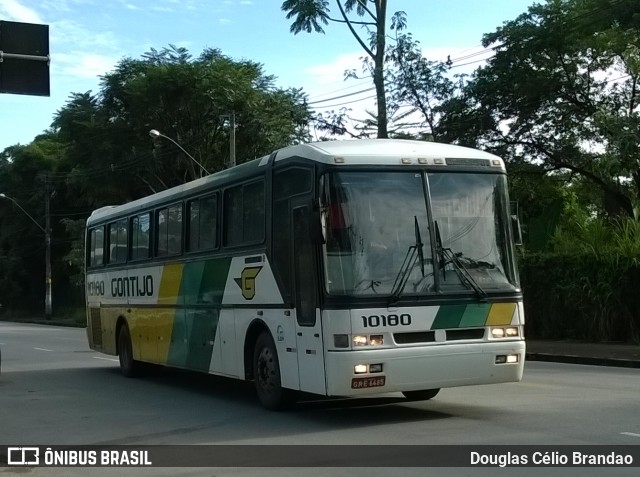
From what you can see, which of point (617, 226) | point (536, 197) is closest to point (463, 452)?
point (617, 226)

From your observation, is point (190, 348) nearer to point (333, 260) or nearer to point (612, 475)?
point (333, 260)

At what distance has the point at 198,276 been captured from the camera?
13148 millimetres

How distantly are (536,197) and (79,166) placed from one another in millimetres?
23823

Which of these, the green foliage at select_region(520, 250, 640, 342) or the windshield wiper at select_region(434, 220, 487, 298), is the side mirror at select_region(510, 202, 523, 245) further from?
the green foliage at select_region(520, 250, 640, 342)

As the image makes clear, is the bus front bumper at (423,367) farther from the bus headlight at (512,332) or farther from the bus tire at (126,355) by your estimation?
the bus tire at (126,355)

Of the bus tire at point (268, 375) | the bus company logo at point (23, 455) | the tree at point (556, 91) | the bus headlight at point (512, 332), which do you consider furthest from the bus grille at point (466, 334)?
the tree at point (556, 91)

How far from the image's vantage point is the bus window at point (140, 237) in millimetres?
15352

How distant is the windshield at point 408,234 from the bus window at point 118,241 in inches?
313

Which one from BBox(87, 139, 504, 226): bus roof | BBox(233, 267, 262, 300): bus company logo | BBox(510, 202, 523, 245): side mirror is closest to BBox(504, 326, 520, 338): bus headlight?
BBox(510, 202, 523, 245): side mirror

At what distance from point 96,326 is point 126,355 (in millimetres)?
2315

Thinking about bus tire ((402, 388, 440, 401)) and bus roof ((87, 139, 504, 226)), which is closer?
bus roof ((87, 139, 504, 226))

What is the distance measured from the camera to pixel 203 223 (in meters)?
13.0

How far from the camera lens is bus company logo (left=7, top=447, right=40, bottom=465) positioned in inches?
336

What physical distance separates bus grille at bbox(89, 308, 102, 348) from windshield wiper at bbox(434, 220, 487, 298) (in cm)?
1063
